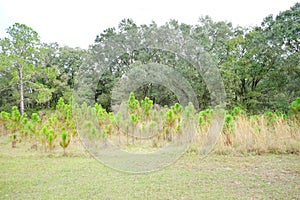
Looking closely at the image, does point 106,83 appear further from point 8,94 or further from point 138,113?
point 8,94

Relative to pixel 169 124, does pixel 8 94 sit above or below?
above

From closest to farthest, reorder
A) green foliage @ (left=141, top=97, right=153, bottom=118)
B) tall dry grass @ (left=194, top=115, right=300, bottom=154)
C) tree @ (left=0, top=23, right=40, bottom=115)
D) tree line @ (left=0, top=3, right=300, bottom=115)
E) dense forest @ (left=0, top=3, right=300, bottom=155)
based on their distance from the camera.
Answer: dense forest @ (left=0, top=3, right=300, bottom=155) → green foliage @ (left=141, top=97, right=153, bottom=118) → tall dry grass @ (left=194, top=115, right=300, bottom=154) → tree @ (left=0, top=23, right=40, bottom=115) → tree line @ (left=0, top=3, right=300, bottom=115)

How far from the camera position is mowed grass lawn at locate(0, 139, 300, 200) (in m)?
1.97

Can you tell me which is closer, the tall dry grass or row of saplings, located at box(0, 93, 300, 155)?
row of saplings, located at box(0, 93, 300, 155)

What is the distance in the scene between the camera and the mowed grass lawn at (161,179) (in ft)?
6.47

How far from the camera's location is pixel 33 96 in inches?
374

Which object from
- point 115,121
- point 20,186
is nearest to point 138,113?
point 115,121

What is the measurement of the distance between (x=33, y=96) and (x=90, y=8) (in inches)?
302

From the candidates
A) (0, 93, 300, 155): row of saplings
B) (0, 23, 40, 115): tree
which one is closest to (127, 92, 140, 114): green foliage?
(0, 93, 300, 155): row of saplings

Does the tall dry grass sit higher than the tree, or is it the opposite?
the tree

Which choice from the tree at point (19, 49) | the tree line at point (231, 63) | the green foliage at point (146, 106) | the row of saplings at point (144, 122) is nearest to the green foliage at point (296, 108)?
the row of saplings at point (144, 122)

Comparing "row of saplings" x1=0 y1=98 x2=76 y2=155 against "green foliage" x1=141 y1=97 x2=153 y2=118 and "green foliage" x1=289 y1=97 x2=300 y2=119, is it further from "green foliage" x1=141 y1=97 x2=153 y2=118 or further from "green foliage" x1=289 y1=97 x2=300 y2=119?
"green foliage" x1=289 y1=97 x2=300 y2=119

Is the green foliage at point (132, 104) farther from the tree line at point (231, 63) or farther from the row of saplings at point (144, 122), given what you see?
the tree line at point (231, 63)

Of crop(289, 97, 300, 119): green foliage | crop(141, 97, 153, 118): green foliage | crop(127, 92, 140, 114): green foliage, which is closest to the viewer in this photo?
crop(127, 92, 140, 114): green foliage
